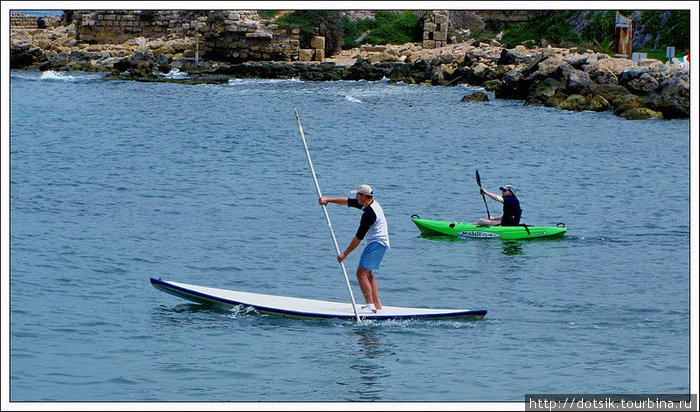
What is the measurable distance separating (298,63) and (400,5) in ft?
130

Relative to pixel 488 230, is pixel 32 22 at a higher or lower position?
higher

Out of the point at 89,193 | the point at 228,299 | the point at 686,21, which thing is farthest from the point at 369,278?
the point at 686,21

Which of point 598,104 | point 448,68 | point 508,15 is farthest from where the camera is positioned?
point 508,15

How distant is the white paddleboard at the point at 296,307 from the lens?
532 inches

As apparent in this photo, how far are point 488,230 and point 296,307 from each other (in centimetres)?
683

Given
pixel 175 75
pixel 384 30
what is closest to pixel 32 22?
pixel 175 75

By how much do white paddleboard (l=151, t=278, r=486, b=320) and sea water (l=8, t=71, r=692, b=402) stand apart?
14cm

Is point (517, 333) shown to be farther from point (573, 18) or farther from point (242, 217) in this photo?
point (573, 18)

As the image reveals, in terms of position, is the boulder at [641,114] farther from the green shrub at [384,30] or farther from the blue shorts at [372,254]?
the blue shorts at [372,254]

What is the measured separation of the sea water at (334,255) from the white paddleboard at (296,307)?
0.46 feet

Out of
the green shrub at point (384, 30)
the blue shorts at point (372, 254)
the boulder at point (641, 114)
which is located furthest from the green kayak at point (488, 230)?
the green shrub at point (384, 30)

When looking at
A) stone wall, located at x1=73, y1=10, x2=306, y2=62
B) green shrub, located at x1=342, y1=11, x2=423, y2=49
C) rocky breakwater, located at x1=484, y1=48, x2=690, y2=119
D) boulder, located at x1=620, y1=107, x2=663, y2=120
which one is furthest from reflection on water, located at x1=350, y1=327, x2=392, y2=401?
green shrub, located at x1=342, y1=11, x2=423, y2=49

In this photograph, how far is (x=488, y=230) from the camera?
1973 centimetres

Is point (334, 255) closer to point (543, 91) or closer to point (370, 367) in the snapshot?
point (370, 367)
